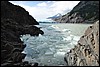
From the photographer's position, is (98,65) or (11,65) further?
(11,65)

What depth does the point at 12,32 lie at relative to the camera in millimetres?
53688

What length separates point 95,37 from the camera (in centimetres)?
2277

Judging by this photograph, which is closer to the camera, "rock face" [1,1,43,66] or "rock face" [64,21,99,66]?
"rock face" [64,21,99,66]

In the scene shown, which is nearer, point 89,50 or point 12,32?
point 89,50

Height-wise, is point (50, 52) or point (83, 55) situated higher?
point (83, 55)

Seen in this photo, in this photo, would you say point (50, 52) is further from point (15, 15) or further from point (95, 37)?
point (15, 15)

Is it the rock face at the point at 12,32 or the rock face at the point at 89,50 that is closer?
the rock face at the point at 89,50

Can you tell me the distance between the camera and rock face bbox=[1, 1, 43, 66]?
3011cm

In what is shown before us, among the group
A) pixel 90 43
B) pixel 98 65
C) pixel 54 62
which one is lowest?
pixel 54 62

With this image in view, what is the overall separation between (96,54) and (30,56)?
58.1 ft

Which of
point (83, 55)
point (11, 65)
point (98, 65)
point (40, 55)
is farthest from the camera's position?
point (40, 55)

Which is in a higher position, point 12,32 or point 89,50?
point 89,50

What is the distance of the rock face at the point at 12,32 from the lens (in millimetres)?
30109

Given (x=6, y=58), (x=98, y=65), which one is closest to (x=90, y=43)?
(x=98, y=65)
